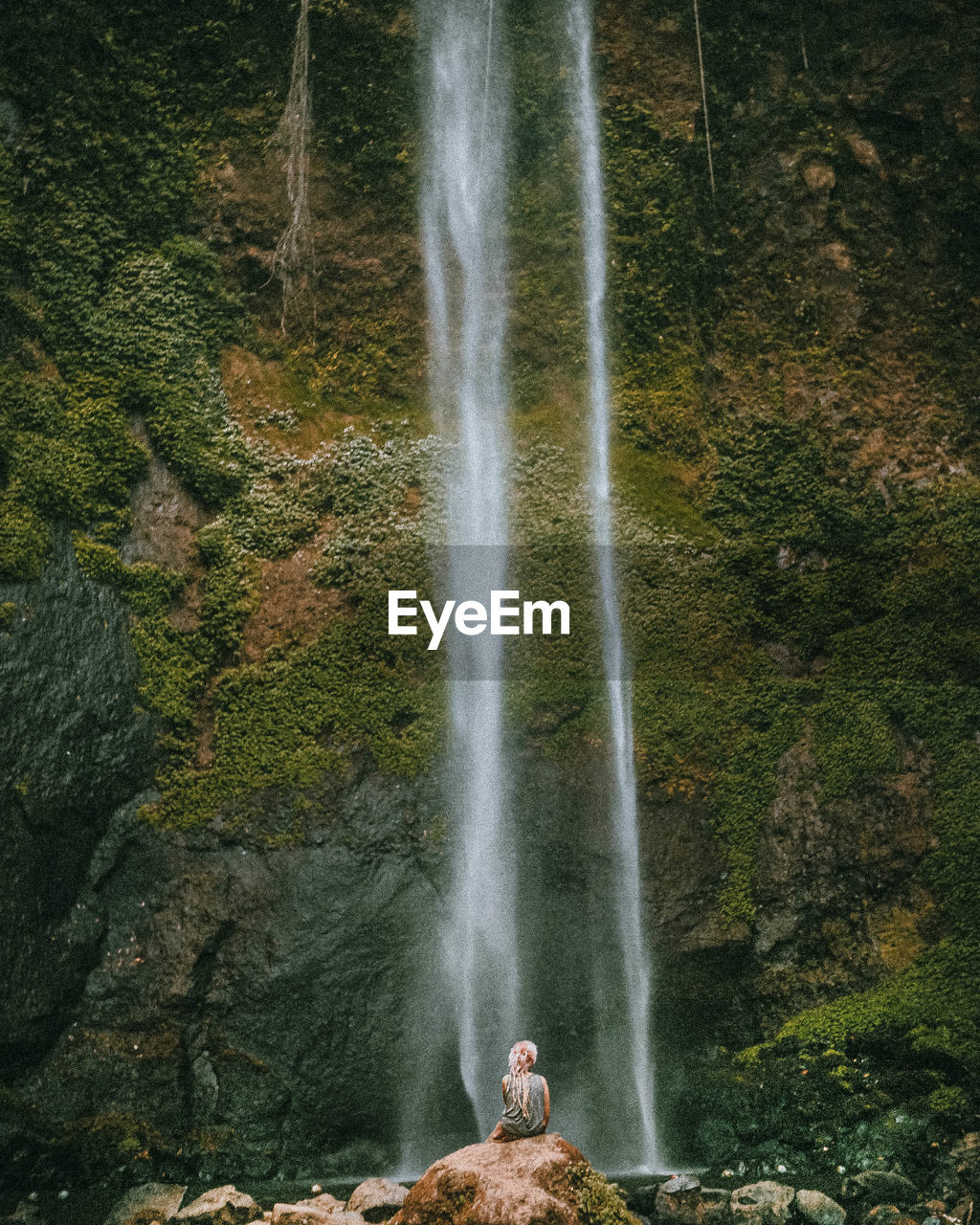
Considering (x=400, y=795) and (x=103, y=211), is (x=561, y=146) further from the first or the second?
(x=400, y=795)

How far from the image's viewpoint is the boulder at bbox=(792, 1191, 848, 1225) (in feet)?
32.2

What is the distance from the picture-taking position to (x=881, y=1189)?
33.9ft

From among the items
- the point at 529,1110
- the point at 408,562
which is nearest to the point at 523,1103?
the point at 529,1110

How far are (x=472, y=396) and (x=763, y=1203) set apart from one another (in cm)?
953

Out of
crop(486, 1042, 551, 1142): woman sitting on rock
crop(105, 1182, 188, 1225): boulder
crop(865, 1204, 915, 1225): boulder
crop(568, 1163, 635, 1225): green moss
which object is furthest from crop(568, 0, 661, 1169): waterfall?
crop(105, 1182, 188, 1225): boulder

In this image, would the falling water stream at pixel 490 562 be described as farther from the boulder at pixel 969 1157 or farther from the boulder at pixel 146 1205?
the boulder at pixel 146 1205

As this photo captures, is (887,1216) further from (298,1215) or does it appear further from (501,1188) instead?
(298,1215)

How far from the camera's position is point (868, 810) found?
516 inches

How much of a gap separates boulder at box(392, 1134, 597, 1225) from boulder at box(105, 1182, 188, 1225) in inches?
132

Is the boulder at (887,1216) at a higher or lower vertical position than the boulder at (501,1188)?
lower

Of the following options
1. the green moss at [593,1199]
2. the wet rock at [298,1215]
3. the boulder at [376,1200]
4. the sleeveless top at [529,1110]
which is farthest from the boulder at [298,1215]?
the green moss at [593,1199]

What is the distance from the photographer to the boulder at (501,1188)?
24.0ft

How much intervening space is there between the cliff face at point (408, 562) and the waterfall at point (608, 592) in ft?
0.75

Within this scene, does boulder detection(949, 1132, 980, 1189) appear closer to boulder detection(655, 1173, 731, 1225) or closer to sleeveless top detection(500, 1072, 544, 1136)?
boulder detection(655, 1173, 731, 1225)
